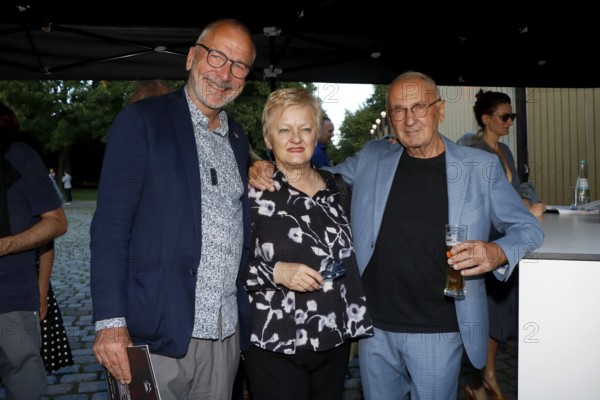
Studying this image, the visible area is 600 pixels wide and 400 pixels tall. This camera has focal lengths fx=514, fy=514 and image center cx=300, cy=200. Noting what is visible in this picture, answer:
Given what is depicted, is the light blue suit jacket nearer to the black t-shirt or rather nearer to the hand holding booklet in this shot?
the black t-shirt

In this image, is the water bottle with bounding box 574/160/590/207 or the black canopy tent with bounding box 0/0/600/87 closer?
the black canopy tent with bounding box 0/0/600/87

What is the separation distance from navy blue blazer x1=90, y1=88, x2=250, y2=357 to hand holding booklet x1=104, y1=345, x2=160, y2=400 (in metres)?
0.17

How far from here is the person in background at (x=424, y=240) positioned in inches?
95.5

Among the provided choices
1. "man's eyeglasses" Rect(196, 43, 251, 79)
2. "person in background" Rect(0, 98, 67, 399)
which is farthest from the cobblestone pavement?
"man's eyeglasses" Rect(196, 43, 251, 79)

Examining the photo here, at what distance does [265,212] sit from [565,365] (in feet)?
5.78

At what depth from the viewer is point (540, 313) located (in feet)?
8.87

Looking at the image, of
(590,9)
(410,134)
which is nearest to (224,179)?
(410,134)

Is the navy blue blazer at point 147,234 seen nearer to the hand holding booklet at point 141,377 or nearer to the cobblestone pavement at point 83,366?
the hand holding booklet at point 141,377

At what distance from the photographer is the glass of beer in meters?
2.26

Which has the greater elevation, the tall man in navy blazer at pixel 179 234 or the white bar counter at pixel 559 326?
the tall man in navy blazer at pixel 179 234

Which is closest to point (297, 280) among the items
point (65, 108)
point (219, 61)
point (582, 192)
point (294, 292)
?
point (294, 292)

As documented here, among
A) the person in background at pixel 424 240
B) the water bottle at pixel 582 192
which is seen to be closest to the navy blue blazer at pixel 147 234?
the person in background at pixel 424 240

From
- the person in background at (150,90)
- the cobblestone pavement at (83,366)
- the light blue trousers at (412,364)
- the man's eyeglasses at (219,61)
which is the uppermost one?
the person in background at (150,90)

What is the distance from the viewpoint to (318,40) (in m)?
5.05
